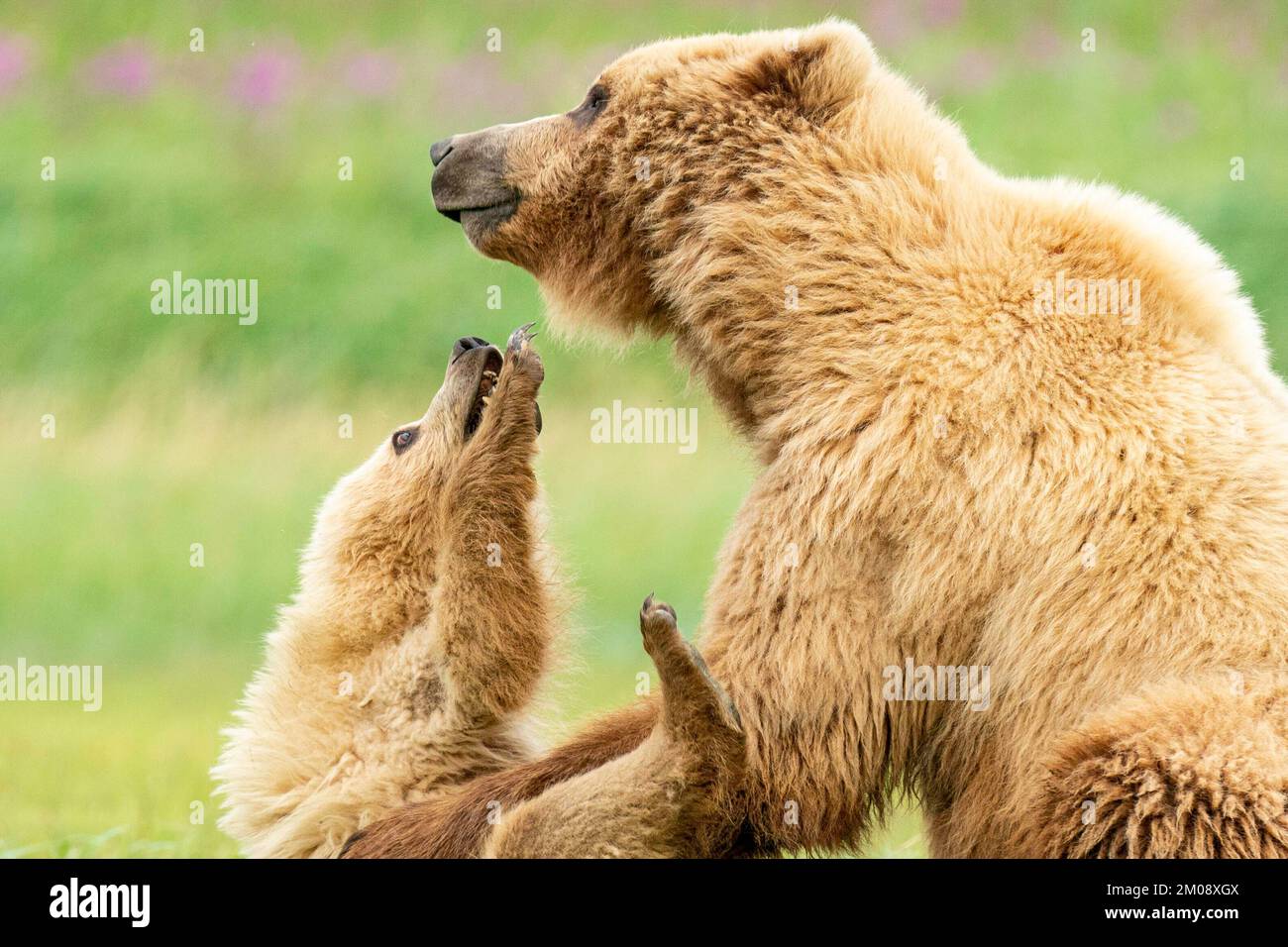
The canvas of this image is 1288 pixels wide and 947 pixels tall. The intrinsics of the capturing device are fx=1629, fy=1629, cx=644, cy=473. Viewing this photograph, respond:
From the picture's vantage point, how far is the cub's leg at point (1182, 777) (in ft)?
12.3

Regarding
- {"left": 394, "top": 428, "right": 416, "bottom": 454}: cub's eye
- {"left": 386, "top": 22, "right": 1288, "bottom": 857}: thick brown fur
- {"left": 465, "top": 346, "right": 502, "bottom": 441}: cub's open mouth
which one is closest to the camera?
{"left": 386, "top": 22, "right": 1288, "bottom": 857}: thick brown fur

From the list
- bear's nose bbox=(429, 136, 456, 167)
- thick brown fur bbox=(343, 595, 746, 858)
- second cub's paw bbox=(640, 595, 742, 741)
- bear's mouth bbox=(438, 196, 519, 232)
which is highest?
bear's nose bbox=(429, 136, 456, 167)

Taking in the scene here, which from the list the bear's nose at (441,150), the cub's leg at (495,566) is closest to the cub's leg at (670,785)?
the cub's leg at (495,566)

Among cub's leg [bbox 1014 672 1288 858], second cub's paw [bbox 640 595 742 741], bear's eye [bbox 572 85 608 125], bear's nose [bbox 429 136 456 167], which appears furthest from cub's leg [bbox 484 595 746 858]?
bear's nose [bbox 429 136 456 167]

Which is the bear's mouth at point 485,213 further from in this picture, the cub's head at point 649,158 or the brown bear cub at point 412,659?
the brown bear cub at point 412,659

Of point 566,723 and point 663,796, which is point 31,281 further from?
point 663,796

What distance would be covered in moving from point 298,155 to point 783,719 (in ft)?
44.5

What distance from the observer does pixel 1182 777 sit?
379cm

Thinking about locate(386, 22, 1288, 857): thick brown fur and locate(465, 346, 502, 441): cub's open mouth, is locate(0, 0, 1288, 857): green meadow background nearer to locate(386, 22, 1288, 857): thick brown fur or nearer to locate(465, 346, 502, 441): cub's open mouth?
locate(465, 346, 502, 441): cub's open mouth

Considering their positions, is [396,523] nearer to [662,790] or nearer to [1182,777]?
[662,790]

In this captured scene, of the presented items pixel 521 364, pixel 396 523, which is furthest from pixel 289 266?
pixel 521 364

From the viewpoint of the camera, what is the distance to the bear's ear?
4.70 meters

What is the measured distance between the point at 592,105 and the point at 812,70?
740 mm

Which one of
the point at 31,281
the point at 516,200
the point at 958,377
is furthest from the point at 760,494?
the point at 31,281
